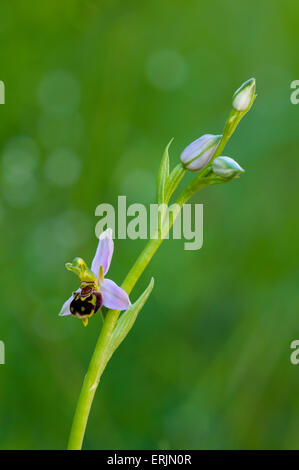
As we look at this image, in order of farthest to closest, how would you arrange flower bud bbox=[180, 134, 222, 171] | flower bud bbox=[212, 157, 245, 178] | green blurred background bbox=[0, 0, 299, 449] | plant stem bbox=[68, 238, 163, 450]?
green blurred background bbox=[0, 0, 299, 449] < flower bud bbox=[180, 134, 222, 171] < flower bud bbox=[212, 157, 245, 178] < plant stem bbox=[68, 238, 163, 450]

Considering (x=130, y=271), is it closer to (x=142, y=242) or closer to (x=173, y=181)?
(x=173, y=181)

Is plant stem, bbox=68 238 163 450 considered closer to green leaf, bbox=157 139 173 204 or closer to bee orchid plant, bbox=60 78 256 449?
bee orchid plant, bbox=60 78 256 449

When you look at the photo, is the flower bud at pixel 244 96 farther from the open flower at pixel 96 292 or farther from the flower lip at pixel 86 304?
the flower lip at pixel 86 304

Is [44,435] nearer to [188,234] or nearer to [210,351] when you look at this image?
[210,351]

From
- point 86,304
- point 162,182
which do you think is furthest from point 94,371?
point 162,182

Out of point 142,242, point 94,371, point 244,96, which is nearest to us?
point 94,371

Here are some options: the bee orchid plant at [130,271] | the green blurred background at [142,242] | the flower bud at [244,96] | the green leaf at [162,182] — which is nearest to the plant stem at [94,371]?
the bee orchid plant at [130,271]

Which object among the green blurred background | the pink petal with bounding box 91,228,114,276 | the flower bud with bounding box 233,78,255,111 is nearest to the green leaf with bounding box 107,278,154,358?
the pink petal with bounding box 91,228,114,276

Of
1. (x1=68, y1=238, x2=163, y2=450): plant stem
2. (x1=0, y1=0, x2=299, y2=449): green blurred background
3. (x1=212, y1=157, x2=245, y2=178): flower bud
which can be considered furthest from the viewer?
(x1=0, y1=0, x2=299, y2=449): green blurred background
